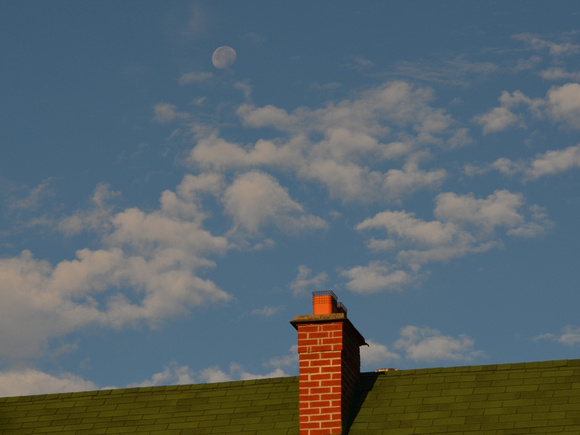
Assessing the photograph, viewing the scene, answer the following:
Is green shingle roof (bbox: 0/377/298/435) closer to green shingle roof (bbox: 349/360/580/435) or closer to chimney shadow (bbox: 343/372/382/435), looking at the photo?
chimney shadow (bbox: 343/372/382/435)

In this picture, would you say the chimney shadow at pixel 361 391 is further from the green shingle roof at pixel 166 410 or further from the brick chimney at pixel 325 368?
the green shingle roof at pixel 166 410

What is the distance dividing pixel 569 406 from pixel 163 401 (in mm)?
8323

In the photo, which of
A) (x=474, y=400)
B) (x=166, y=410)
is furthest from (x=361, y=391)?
(x=166, y=410)

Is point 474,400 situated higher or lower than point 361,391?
lower

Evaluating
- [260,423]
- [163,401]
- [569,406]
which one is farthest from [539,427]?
[163,401]

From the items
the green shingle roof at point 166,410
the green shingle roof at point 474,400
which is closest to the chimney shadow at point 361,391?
the green shingle roof at point 474,400

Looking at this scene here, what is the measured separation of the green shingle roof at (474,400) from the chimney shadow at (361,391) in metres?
0.02

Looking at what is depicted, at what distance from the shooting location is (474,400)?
19312mm

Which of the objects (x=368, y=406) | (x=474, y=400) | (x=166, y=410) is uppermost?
(x=166, y=410)

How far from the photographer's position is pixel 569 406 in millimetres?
18469

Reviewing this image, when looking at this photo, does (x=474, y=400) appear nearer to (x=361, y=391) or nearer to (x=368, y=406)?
(x=368, y=406)

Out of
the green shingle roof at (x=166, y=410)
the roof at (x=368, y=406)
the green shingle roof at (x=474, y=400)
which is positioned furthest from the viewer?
the green shingle roof at (x=166, y=410)

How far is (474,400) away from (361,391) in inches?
94.2

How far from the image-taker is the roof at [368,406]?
18.7 meters
